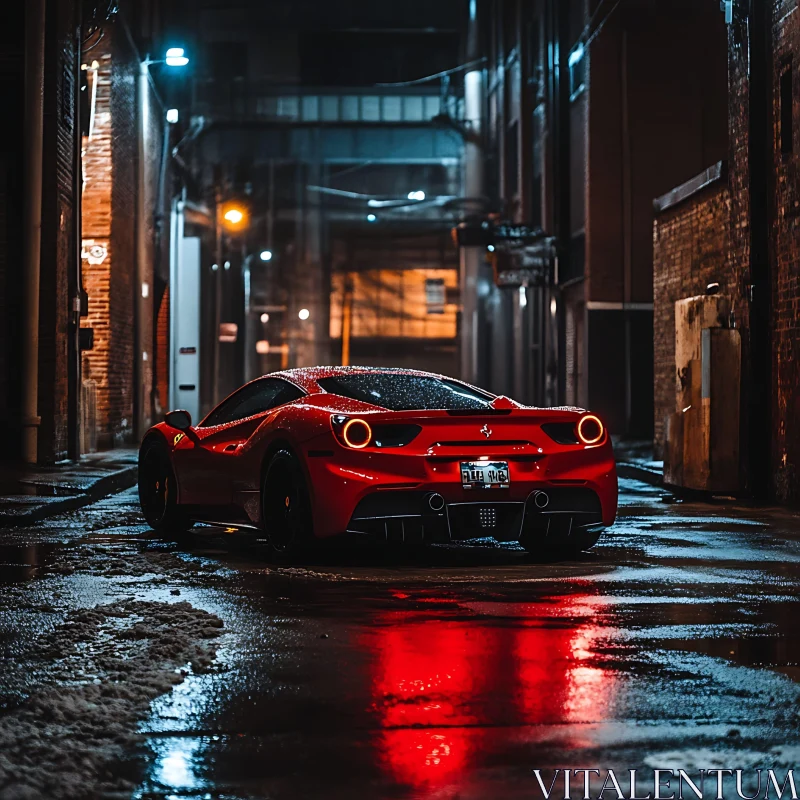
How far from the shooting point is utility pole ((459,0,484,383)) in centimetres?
→ 4822

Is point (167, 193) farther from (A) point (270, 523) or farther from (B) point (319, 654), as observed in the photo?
(B) point (319, 654)

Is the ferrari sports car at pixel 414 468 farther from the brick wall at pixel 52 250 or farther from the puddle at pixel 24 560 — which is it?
the brick wall at pixel 52 250

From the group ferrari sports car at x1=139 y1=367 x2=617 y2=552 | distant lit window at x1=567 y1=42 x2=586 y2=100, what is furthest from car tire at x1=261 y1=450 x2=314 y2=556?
distant lit window at x1=567 y1=42 x2=586 y2=100

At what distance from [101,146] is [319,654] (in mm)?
22404

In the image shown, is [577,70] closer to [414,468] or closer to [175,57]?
[175,57]

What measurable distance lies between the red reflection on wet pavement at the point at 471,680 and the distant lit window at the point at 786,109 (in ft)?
31.8

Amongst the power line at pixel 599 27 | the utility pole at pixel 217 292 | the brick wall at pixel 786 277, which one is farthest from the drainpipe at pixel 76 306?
the utility pole at pixel 217 292

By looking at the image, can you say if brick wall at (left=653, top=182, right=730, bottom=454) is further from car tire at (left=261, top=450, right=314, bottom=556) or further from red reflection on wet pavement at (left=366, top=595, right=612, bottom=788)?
red reflection on wet pavement at (left=366, top=595, right=612, bottom=788)

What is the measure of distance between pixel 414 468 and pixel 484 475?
43 cm

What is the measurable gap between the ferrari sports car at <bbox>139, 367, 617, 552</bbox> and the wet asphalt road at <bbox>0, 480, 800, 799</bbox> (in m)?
0.27

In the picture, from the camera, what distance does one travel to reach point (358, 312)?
233 feet

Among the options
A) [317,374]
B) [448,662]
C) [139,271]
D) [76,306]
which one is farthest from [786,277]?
[139,271]

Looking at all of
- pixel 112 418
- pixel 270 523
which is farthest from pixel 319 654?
pixel 112 418

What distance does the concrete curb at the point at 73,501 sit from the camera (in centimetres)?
1280
